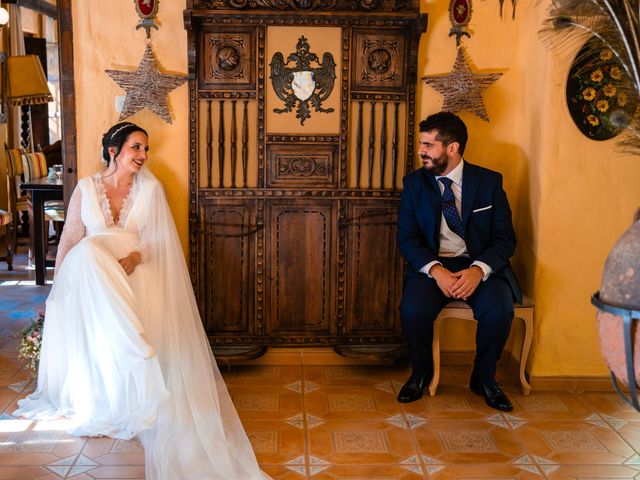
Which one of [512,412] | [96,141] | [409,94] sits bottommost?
[512,412]

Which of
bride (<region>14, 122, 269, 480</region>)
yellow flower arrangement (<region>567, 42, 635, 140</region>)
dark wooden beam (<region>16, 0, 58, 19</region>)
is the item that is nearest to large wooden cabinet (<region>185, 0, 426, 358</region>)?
bride (<region>14, 122, 269, 480</region>)

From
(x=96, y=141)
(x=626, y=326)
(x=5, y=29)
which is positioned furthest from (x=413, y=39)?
(x=5, y=29)

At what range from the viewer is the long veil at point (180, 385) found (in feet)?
10.6

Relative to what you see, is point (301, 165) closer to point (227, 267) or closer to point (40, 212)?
point (227, 267)

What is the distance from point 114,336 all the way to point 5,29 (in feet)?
22.0

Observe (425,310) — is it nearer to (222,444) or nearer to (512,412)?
(512,412)

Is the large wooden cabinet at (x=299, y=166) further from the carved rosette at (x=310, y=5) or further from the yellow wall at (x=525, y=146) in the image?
the yellow wall at (x=525, y=146)

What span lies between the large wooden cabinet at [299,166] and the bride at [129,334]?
0.52 meters

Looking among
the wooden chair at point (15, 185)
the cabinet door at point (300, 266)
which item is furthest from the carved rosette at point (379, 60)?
the wooden chair at point (15, 185)

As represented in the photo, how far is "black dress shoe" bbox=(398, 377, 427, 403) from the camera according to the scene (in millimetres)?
4141

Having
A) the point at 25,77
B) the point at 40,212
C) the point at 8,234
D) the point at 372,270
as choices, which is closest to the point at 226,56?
the point at 372,270

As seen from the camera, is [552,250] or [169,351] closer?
[169,351]

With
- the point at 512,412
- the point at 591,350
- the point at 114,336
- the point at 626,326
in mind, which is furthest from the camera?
the point at 591,350

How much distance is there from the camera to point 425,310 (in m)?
4.07
